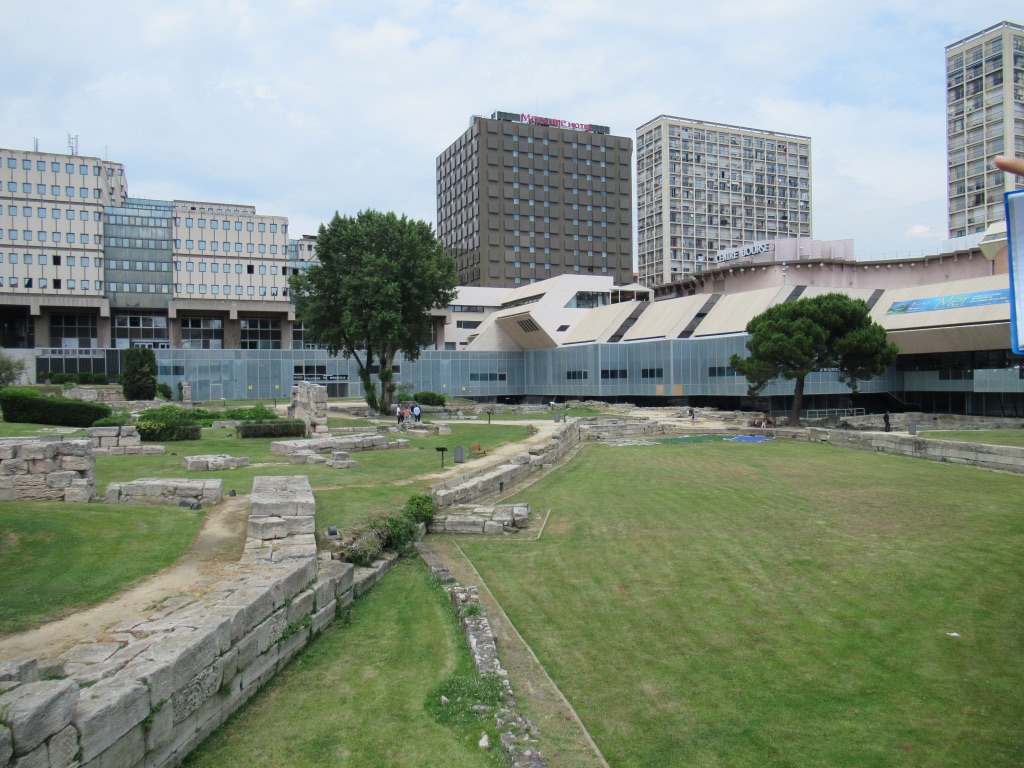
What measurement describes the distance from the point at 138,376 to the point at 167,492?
119ft

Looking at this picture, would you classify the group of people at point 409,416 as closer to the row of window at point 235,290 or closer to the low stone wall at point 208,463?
the low stone wall at point 208,463

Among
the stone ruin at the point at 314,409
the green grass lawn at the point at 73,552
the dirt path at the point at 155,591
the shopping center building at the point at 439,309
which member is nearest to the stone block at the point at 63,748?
the dirt path at the point at 155,591

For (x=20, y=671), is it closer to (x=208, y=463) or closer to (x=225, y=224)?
(x=208, y=463)

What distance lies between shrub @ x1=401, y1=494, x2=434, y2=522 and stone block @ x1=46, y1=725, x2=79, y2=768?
10.8 m

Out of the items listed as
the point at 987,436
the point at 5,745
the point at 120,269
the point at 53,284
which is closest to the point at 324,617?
the point at 5,745

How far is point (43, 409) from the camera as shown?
32.3 metres

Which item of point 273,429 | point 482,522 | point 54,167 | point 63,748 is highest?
point 54,167

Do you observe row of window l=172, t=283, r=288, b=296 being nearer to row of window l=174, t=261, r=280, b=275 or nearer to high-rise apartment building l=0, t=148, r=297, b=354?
high-rise apartment building l=0, t=148, r=297, b=354

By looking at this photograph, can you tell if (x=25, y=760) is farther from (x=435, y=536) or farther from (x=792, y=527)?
(x=792, y=527)

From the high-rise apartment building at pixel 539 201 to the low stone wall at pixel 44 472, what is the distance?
3754 inches

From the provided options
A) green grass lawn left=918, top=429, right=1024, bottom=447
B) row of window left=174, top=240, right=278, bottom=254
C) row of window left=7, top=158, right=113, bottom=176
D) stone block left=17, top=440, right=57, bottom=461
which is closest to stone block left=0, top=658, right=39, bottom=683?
stone block left=17, top=440, right=57, bottom=461

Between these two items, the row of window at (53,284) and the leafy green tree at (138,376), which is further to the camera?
the row of window at (53,284)

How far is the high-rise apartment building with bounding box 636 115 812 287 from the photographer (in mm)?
122000

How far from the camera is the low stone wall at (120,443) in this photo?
2542 cm
